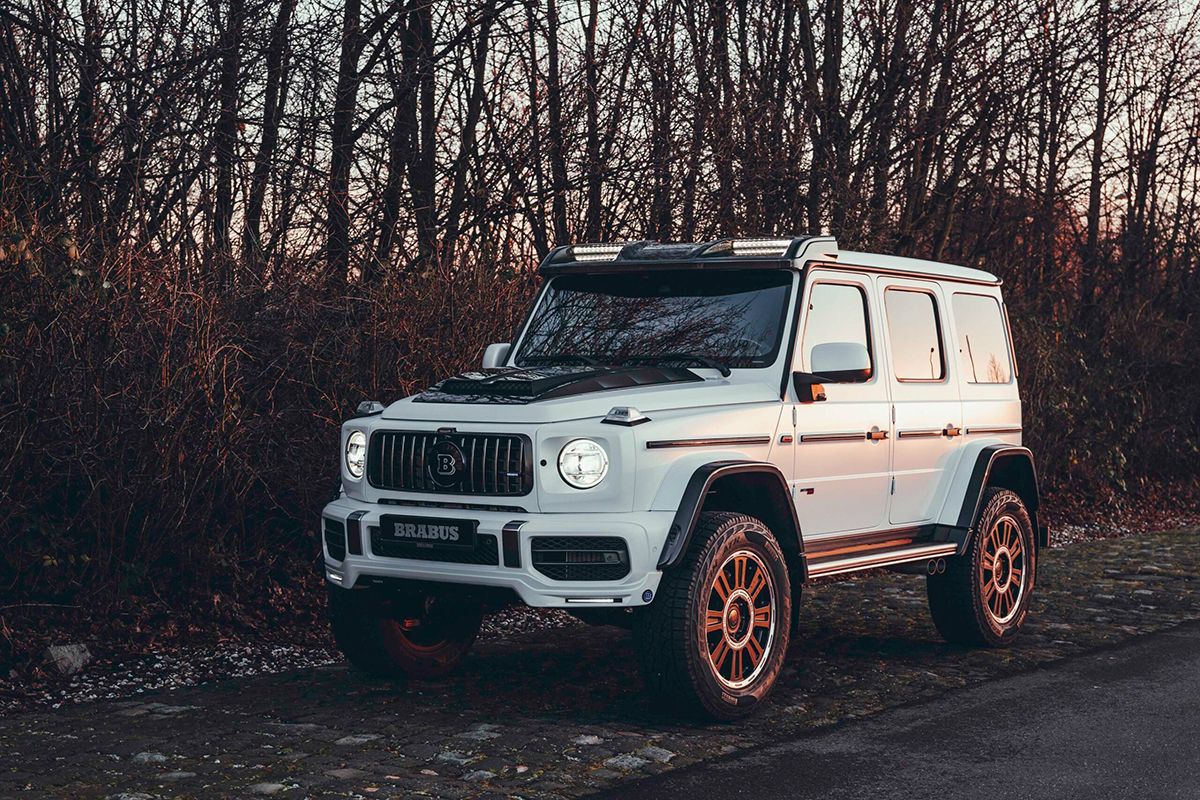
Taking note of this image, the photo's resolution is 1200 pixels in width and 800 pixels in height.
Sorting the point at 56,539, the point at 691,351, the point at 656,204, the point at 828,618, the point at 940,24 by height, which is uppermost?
the point at 940,24

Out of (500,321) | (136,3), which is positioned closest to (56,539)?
(500,321)

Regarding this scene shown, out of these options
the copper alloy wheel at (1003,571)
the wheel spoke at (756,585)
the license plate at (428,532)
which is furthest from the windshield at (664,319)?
the copper alloy wheel at (1003,571)

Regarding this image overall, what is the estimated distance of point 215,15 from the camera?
10766mm

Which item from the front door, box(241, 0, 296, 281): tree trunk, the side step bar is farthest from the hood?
box(241, 0, 296, 281): tree trunk

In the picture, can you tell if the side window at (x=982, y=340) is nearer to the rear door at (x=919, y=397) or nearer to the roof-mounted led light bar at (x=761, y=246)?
the rear door at (x=919, y=397)

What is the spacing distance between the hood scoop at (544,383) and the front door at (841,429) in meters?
0.71

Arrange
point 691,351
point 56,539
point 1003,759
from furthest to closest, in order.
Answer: point 56,539 → point 691,351 → point 1003,759

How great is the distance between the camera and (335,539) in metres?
7.14

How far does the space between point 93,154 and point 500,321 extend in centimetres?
287

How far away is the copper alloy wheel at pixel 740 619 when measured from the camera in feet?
22.1

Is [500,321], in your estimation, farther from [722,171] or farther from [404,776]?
[404,776]

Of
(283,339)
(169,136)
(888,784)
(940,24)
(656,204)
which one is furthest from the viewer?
(940,24)

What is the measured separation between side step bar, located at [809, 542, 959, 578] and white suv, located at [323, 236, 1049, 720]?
0.7 inches

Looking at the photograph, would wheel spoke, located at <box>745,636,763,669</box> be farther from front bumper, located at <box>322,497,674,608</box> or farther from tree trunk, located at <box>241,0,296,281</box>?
tree trunk, located at <box>241,0,296,281</box>
